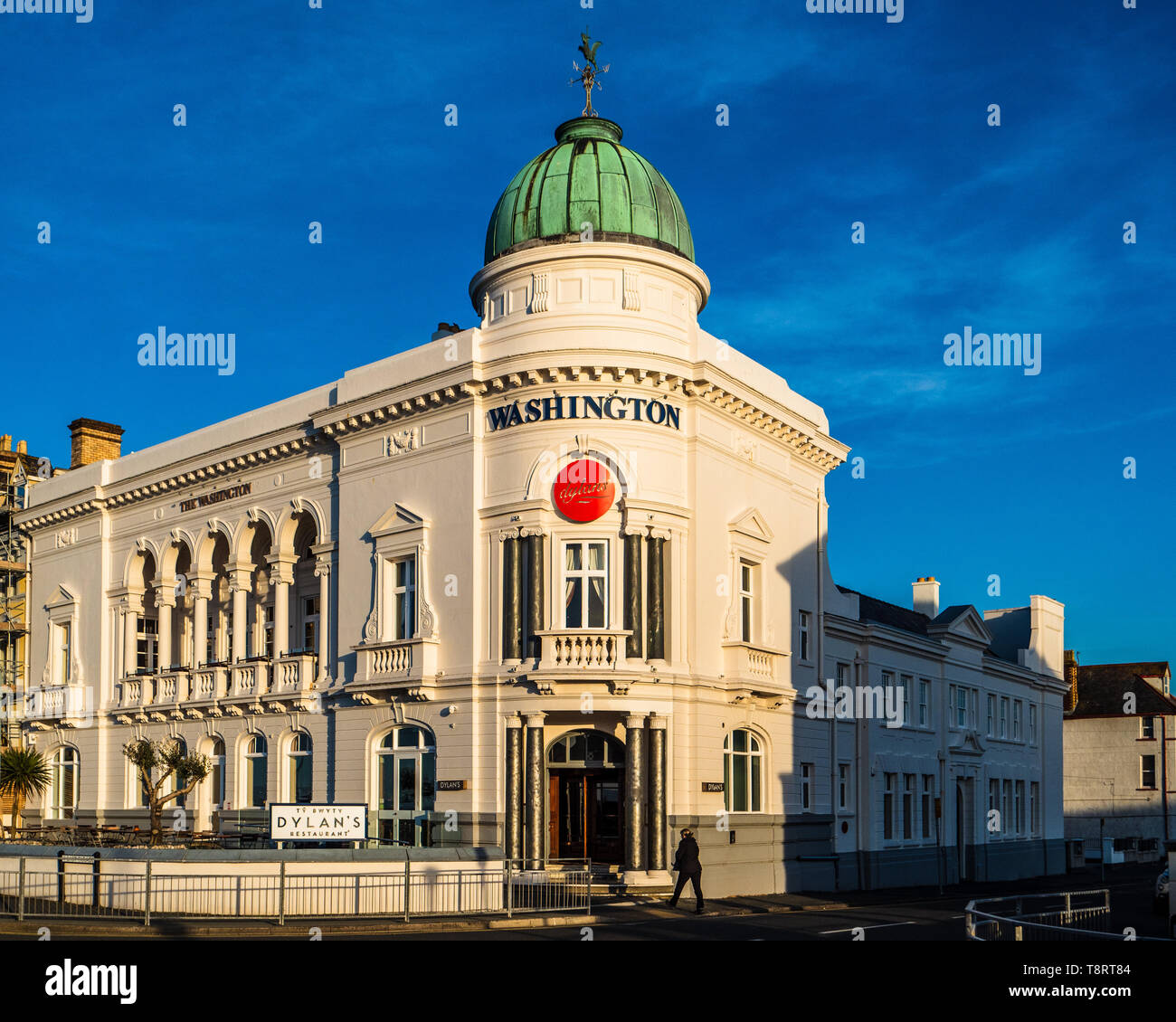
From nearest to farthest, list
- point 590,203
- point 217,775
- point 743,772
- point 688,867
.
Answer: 1. point 688,867
2. point 590,203
3. point 743,772
4. point 217,775

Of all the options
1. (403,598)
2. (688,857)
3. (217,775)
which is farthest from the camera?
(217,775)

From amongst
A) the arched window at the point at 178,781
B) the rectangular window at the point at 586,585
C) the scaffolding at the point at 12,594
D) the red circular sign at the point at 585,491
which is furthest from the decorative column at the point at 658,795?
the scaffolding at the point at 12,594

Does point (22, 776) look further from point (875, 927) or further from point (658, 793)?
point (875, 927)

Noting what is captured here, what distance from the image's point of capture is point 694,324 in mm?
32594

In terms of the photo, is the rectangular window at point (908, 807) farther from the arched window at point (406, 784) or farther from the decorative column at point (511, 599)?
the decorative column at point (511, 599)

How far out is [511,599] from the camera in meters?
30.6

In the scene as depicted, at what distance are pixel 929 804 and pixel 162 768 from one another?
24.6 metres

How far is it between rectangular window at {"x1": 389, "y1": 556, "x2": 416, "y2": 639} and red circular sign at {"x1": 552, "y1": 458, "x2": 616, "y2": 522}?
16.1 ft

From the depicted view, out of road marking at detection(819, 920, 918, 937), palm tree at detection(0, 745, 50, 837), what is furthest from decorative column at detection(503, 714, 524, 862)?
palm tree at detection(0, 745, 50, 837)

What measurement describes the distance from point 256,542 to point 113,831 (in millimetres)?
9175

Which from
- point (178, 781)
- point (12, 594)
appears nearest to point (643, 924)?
point (178, 781)

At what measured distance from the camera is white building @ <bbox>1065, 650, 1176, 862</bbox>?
72.9m

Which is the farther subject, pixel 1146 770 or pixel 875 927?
pixel 1146 770
